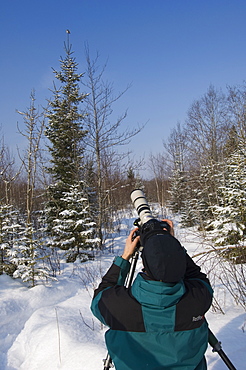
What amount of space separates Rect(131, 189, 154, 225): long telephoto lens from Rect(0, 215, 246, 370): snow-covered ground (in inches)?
68.1

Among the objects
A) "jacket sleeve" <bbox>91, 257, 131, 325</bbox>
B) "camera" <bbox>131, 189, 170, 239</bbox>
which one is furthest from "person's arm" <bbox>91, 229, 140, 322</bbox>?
"camera" <bbox>131, 189, 170, 239</bbox>

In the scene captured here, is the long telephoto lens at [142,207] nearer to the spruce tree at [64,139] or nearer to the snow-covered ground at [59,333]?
the snow-covered ground at [59,333]

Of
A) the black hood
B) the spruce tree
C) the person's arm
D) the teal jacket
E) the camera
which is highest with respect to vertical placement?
the spruce tree

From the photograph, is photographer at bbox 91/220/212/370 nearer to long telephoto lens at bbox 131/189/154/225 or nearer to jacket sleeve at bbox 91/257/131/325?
jacket sleeve at bbox 91/257/131/325

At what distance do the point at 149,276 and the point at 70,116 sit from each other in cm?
1132

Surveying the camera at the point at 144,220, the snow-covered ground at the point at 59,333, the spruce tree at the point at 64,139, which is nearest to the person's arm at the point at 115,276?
the camera at the point at 144,220

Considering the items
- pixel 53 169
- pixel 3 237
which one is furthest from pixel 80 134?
pixel 3 237

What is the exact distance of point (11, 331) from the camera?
165 inches

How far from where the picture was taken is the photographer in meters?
1.24

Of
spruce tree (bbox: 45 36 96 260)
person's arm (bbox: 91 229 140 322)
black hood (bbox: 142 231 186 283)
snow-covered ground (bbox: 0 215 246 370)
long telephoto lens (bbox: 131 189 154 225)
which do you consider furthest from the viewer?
spruce tree (bbox: 45 36 96 260)

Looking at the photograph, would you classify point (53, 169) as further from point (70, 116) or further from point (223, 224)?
point (223, 224)

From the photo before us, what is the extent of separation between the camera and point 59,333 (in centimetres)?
338

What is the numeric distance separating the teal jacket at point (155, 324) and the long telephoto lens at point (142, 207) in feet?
1.69

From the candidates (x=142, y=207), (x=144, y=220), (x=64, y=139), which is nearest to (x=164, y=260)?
(x=144, y=220)
